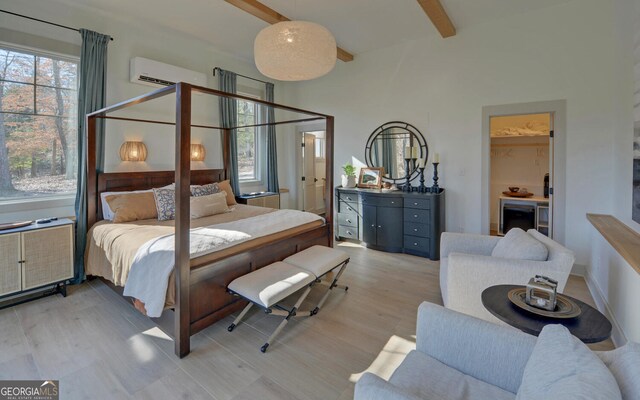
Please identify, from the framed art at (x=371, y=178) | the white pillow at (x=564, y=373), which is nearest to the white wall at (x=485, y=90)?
the framed art at (x=371, y=178)

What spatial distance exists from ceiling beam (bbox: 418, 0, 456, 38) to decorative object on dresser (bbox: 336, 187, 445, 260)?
2.26 metres

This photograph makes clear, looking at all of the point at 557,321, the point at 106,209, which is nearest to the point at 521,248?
the point at 557,321

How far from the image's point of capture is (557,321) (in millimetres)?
1566

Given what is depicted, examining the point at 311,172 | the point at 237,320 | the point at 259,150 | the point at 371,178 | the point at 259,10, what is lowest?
the point at 237,320

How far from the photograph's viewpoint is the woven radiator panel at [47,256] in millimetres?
2988

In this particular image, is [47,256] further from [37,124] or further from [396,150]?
[396,150]

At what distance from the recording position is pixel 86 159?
3.60 metres

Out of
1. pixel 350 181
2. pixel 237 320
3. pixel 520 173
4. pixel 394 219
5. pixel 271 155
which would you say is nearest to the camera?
pixel 237 320

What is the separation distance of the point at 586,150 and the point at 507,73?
4.53ft

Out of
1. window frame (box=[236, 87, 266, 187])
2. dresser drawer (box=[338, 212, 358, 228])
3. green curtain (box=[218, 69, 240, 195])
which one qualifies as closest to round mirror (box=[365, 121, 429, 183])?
dresser drawer (box=[338, 212, 358, 228])

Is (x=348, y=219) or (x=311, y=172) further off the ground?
(x=311, y=172)

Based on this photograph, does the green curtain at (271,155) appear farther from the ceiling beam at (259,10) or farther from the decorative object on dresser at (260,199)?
the ceiling beam at (259,10)

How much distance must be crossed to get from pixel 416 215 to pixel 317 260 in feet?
7.07

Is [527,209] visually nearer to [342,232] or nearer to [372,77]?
[342,232]
